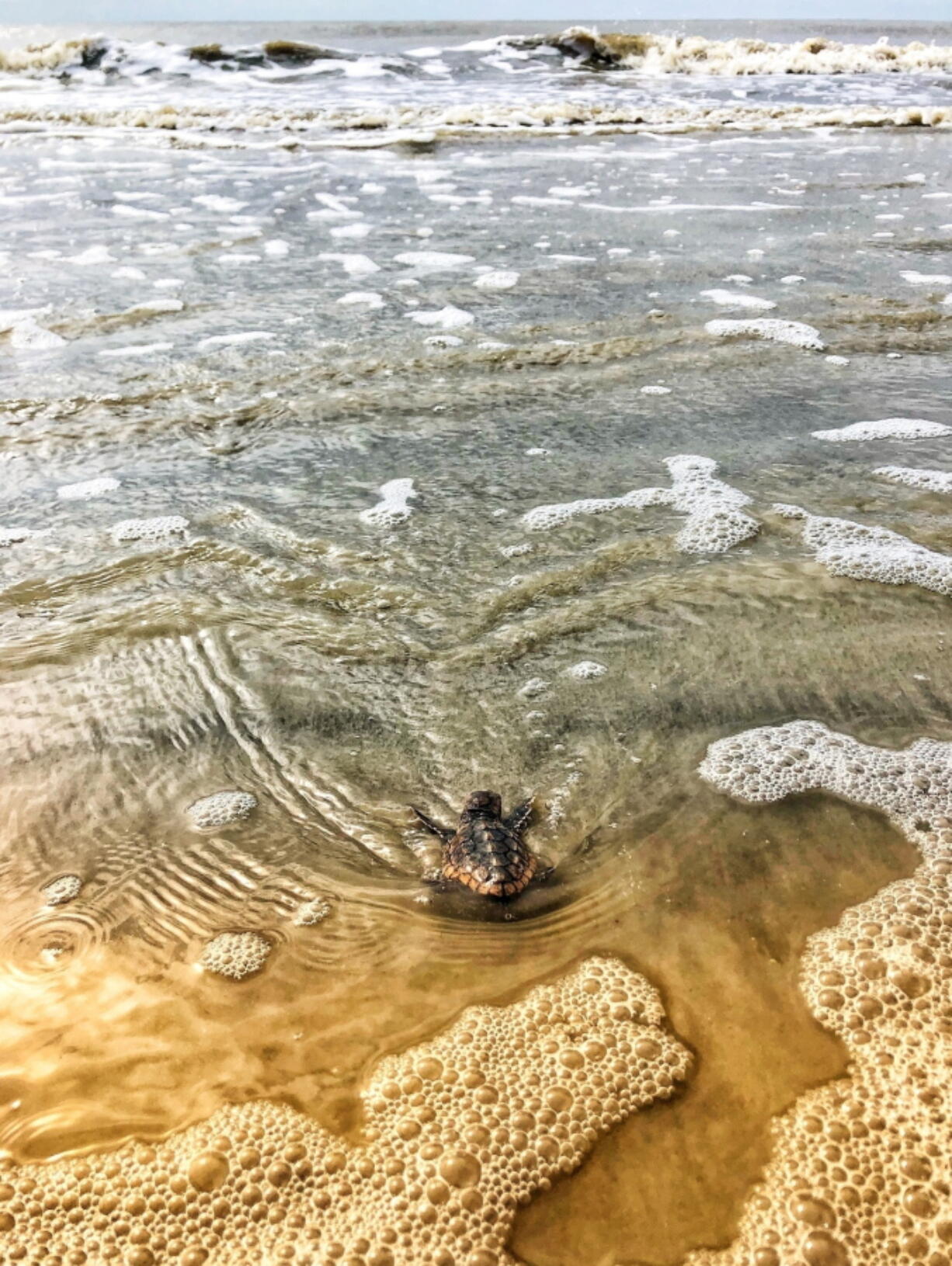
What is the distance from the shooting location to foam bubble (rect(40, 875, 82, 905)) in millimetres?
2381

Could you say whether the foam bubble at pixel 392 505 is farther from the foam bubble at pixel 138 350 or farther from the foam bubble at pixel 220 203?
the foam bubble at pixel 220 203

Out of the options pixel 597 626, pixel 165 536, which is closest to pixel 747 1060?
pixel 597 626

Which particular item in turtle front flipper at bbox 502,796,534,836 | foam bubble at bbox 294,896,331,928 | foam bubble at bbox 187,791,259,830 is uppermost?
turtle front flipper at bbox 502,796,534,836

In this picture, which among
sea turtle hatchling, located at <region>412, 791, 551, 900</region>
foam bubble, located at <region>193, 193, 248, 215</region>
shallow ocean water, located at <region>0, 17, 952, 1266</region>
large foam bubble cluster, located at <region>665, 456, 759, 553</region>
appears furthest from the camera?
foam bubble, located at <region>193, 193, 248, 215</region>

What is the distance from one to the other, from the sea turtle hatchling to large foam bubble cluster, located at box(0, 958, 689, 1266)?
0.39m

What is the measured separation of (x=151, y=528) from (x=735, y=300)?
5.01 meters

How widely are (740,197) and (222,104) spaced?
51.6ft

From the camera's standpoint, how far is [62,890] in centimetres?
241

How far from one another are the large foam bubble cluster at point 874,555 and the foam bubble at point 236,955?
115 inches

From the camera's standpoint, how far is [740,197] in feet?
32.2

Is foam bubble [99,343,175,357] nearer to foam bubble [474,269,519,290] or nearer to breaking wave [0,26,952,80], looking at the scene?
foam bubble [474,269,519,290]

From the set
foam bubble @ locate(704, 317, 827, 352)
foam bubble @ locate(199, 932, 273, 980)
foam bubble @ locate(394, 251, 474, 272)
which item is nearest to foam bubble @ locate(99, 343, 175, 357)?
foam bubble @ locate(394, 251, 474, 272)

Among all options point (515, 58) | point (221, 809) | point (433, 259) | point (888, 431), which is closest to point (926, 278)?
point (888, 431)

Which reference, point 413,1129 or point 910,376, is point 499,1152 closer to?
point 413,1129
